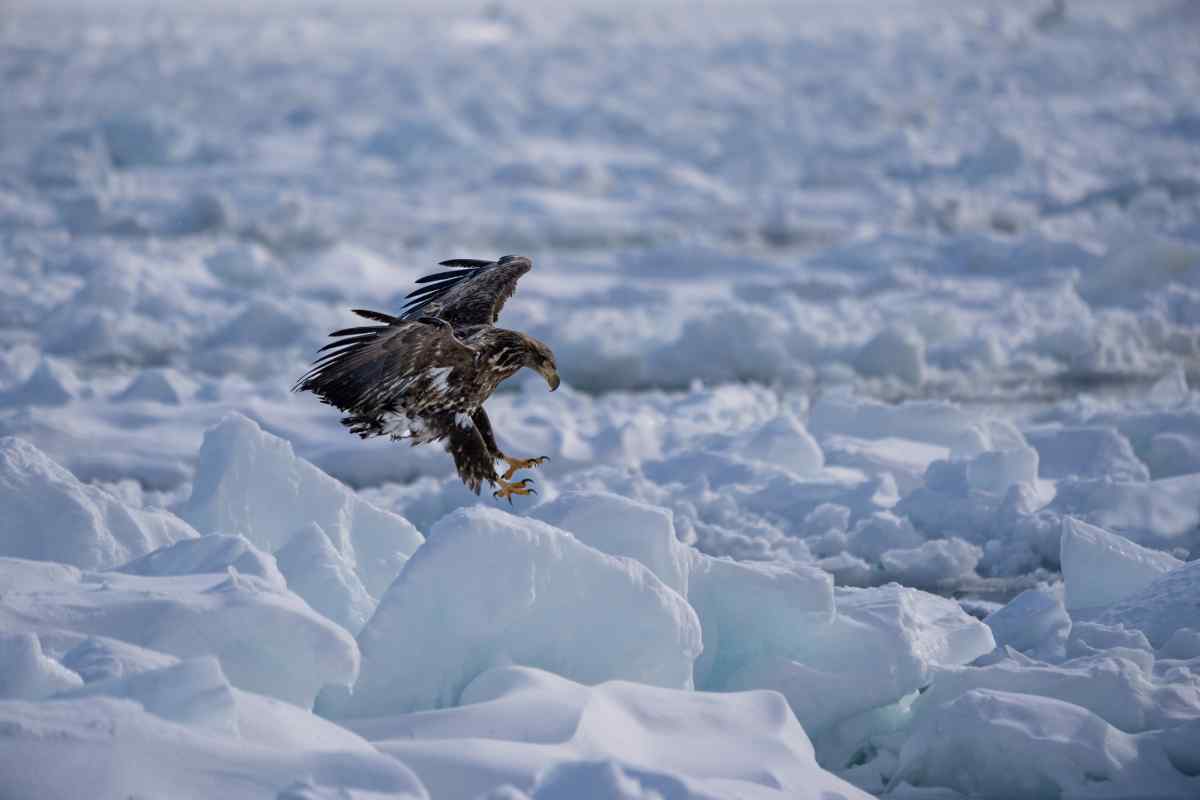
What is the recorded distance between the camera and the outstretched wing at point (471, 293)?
5516mm

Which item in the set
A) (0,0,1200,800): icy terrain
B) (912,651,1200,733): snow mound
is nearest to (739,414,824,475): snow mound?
(0,0,1200,800): icy terrain

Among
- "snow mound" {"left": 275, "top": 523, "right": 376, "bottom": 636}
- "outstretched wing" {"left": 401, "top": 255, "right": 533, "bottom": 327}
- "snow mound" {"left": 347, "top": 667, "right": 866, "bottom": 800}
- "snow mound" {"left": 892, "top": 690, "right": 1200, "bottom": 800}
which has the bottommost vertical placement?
"snow mound" {"left": 892, "top": 690, "right": 1200, "bottom": 800}

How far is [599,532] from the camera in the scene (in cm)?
443

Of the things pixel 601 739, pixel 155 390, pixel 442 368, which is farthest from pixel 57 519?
pixel 155 390

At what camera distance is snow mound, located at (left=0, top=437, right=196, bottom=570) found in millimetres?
4266

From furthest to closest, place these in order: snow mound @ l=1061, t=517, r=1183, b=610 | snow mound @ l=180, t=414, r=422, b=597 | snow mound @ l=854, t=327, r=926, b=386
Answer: snow mound @ l=854, t=327, r=926, b=386 → snow mound @ l=1061, t=517, r=1183, b=610 → snow mound @ l=180, t=414, r=422, b=597

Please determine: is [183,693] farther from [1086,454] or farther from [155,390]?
[155,390]

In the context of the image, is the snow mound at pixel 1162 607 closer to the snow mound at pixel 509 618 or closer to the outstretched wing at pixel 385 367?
the snow mound at pixel 509 618

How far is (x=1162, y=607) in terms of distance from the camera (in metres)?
4.59

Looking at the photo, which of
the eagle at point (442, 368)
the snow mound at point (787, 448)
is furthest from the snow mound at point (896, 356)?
the eagle at point (442, 368)

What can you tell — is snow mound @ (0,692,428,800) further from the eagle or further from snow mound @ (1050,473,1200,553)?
snow mound @ (1050,473,1200,553)

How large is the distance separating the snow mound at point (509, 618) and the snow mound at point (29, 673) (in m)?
0.68

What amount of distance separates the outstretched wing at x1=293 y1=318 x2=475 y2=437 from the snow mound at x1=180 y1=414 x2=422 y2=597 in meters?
0.26

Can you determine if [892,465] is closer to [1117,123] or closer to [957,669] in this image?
[957,669]
